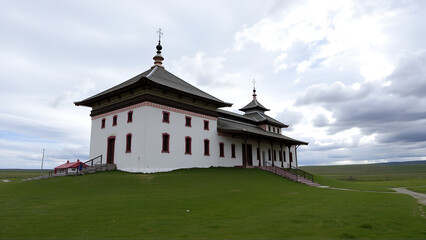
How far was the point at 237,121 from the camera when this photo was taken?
40125mm

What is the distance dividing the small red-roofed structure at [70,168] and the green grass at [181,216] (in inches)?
225

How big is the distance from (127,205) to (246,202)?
5.60 m

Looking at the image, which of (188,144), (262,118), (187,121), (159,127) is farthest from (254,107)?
(159,127)

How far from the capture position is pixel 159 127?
25.2 meters

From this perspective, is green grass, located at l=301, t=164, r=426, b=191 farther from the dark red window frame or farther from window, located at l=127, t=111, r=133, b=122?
window, located at l=127, t=111, r=133, b=122

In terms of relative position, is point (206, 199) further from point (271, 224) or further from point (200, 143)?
point (200, 143)

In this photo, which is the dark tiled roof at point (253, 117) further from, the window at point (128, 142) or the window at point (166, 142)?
the window at point (128, 142)

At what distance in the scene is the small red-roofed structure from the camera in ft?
79.8

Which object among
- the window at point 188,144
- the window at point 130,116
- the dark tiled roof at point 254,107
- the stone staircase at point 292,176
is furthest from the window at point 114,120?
the dark tiled roof at point 254,107

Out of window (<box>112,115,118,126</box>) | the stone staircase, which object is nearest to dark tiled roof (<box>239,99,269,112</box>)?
the stone staircase

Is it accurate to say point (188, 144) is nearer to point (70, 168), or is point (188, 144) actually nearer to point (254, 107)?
point (70, 168)

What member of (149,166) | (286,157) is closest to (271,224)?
(149,166)

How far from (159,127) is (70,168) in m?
8.88

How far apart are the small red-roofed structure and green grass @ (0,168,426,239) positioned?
5723 millimetres
